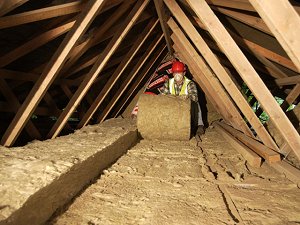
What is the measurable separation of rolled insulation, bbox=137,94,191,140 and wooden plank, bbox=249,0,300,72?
2.51 meters

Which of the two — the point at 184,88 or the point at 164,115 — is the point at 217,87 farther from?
the point at 184,88

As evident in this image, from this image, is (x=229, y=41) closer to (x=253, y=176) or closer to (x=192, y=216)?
(x=253, y=176)

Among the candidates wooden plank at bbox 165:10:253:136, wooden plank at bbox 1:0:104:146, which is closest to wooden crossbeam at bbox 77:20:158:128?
wooden plank at bbox 165:10:253:136

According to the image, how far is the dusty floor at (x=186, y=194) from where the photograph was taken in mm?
1777

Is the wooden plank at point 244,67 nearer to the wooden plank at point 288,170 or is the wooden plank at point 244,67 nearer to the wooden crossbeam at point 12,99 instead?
the wooden plank at point 288,170

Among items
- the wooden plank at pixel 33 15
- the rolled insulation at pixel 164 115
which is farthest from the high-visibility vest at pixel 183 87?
the wooden plank at pixel 33 15

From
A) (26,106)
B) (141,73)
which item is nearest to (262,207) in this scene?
(26,106)

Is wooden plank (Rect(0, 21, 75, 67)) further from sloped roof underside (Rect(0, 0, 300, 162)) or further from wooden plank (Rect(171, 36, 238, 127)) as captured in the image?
wooden plank (Rect(171, 36, 238, 127))

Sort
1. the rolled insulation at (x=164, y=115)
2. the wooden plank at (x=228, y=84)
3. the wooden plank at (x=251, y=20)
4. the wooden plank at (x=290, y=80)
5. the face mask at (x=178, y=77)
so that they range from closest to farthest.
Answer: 1. the wooden plank at (x=251, y=20)
2. the wooden plank at (x=228, y=84)
3. the wooden plank at (x=290, y=80)
4. the rolled insulation at (x=164, y=115)
5. the face mask at (x=178, y=77)

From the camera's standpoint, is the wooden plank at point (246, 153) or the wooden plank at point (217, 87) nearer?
the wooden plank at point (246, 153)

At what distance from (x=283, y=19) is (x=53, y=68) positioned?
6.48 ft

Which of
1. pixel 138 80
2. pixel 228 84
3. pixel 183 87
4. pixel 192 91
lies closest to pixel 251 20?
pixel 228 84

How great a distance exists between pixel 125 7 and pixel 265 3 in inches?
90.3

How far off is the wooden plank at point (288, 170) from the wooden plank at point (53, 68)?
7.88ft
